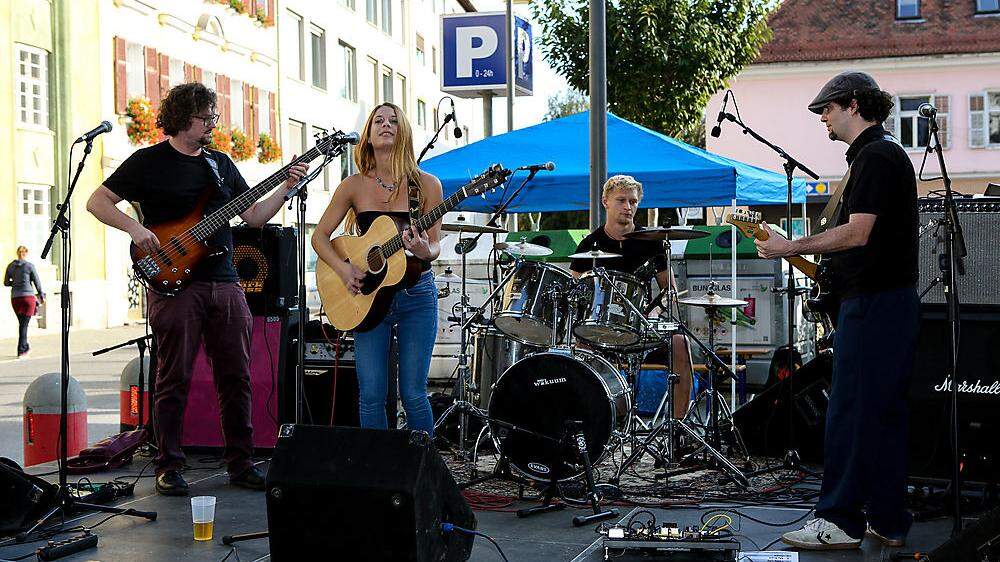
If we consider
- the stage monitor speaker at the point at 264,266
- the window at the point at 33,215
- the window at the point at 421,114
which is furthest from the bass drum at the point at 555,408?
the window at the point at 421,114

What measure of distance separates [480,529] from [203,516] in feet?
4.45

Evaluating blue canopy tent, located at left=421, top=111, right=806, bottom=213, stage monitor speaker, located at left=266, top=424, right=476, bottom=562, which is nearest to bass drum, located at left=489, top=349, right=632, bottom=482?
stage monitor speaker, located at left=266, top=424, right=476, bottom=562

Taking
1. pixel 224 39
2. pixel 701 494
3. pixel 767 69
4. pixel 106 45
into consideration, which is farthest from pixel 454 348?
pixel 767 69

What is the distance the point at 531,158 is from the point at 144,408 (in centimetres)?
403

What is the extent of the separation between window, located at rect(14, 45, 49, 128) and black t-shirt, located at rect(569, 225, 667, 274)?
58.9 ft

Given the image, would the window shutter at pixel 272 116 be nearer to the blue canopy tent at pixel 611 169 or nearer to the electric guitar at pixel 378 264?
the blue canopy tent at pixel 611 169

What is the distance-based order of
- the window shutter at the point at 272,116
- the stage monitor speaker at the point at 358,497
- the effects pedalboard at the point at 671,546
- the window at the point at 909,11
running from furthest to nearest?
1. the window at the point at 909,11
2. the window shutter at the point at 272,116
3. the effects pedalboard at the point at 671,546
4. the stage monitor speaker at the point at 358,497

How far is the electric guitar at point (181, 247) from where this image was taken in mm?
5934

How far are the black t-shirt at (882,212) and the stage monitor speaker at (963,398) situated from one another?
1.03 meters

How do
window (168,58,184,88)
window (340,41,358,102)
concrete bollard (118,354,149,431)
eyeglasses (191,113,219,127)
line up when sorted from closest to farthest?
eyeglasses (191,113,219,127)
concrete bollard (118,354,149,431)
window (168,58,184,88)
window (340,41,358,102)

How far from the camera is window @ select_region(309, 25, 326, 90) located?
35312 mm

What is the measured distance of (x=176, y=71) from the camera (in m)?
26.4

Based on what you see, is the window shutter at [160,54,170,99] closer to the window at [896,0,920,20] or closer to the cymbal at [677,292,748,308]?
the cymbal at [677,292,748,308]

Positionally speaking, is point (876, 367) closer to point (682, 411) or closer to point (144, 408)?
point (682, 411)
